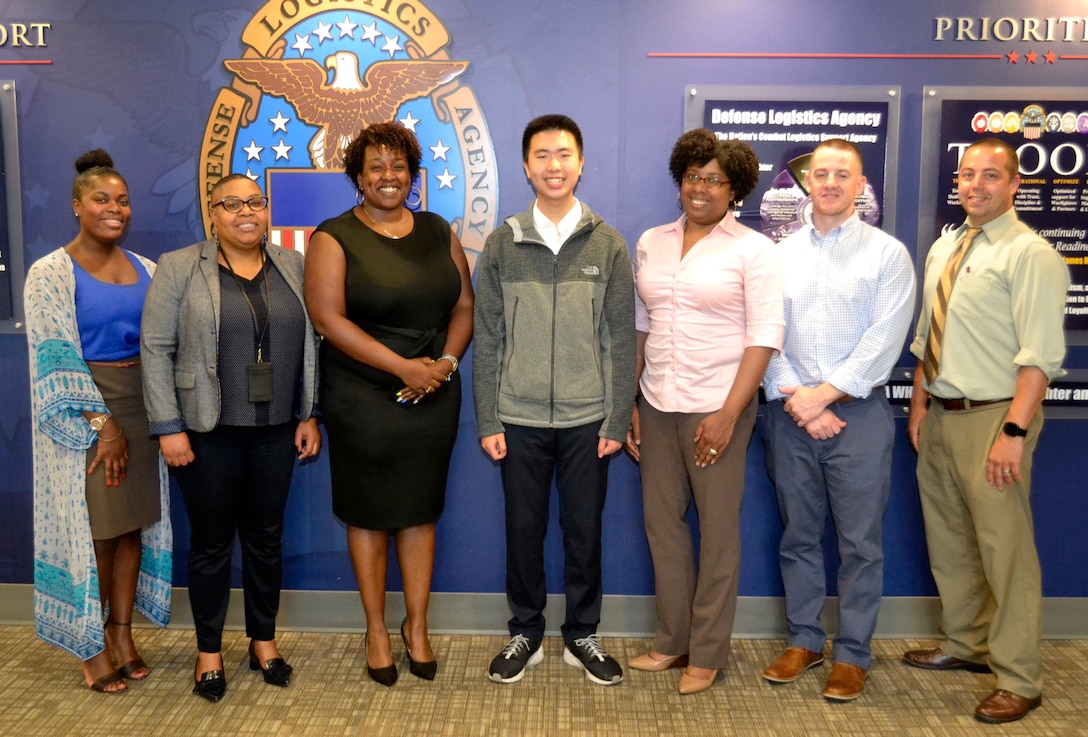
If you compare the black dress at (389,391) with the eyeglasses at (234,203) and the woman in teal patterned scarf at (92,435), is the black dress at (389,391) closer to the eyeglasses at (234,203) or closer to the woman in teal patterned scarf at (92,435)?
the eyeglasses at (234,203)

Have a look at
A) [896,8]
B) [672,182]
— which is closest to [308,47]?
[672,182]

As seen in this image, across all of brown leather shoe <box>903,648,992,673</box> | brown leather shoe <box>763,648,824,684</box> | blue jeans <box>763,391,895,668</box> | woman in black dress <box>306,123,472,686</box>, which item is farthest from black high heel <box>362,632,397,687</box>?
brown leather shoe <box>903,648,992,673</box>

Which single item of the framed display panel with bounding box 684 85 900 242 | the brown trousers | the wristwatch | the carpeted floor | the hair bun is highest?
the framed display panel with bounding box 684 85 900 242

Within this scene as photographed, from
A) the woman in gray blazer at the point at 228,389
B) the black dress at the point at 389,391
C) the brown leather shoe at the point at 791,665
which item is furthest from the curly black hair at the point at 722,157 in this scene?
the brown leather shoe at the point at 791,665

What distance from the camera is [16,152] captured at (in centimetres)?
332

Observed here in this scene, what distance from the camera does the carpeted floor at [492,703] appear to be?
2.71 m

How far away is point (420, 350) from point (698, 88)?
142 cm

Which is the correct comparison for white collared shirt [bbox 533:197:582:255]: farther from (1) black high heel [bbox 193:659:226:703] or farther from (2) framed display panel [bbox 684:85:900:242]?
(1) black high heel [bbox 193:659:226:703]

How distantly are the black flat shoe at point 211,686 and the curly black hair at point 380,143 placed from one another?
5.67ft

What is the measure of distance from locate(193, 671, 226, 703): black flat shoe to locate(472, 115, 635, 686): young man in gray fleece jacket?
91cm

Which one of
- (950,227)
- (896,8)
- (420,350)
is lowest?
(420,350)

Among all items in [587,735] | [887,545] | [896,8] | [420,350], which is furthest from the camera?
[887,545]

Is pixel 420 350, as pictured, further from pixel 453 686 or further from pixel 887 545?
pixel 887 545

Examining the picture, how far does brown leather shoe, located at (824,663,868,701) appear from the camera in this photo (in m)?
2.88
